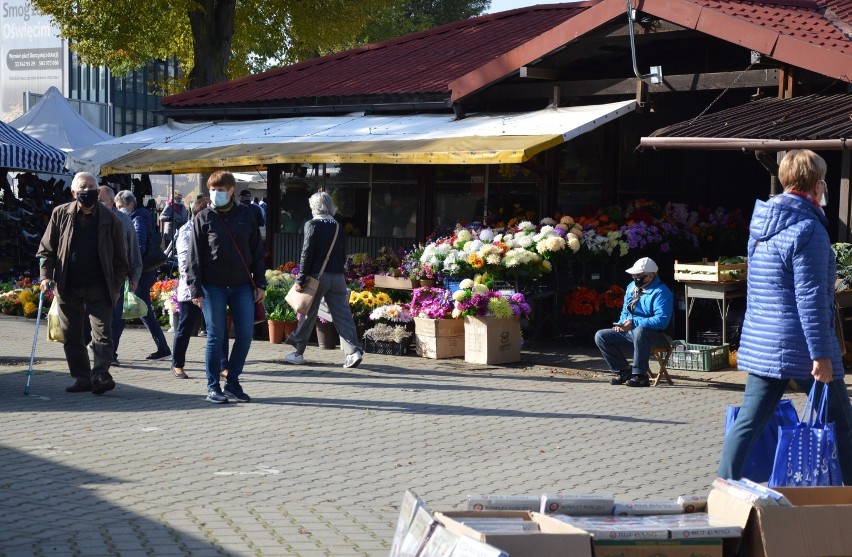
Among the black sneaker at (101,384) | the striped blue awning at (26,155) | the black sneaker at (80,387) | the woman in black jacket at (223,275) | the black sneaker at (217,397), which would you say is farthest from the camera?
the striped blue awning at (26,155)

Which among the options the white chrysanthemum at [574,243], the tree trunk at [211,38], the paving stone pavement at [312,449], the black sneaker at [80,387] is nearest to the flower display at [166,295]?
the paving stone pavement at [312,449]

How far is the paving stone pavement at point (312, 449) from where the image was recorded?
6121 millimetres

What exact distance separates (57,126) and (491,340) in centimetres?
2027

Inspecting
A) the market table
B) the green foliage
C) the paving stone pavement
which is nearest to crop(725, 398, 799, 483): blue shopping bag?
the paving stone pavement

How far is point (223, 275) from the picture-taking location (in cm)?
997

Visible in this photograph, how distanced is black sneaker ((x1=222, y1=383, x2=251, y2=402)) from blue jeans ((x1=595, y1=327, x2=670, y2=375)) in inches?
138

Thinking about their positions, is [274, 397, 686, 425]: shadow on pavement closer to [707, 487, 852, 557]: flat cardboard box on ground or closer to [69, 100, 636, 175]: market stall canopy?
[69, 100, 636, 175]: market stall canopy

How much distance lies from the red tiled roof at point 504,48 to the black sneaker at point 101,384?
6430 millimetres

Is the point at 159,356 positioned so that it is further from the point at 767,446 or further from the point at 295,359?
the point at 767,446

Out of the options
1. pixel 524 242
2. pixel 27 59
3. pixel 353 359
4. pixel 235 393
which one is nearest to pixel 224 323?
pixel 235 393

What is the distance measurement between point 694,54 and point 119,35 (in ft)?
49.4

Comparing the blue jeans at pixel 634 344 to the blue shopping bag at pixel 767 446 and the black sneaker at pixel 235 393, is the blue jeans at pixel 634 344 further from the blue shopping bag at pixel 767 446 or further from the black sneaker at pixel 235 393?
the blue shopping bag at pixel 767 446

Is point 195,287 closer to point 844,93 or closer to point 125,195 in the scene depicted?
point 125,195

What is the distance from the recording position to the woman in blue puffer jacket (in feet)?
18.8
